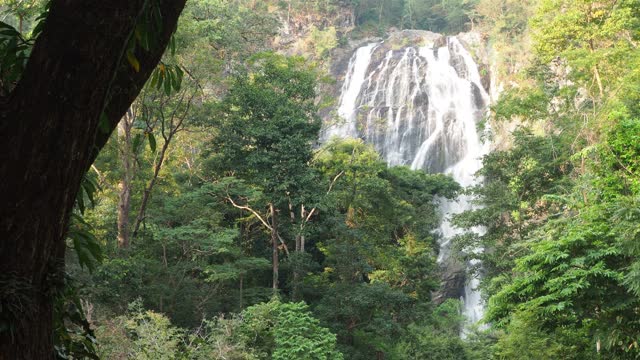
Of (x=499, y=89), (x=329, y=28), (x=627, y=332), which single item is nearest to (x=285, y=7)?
(x=329, y=28)

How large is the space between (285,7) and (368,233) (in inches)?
978

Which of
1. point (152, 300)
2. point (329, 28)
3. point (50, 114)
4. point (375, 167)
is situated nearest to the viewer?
point (50, 114)

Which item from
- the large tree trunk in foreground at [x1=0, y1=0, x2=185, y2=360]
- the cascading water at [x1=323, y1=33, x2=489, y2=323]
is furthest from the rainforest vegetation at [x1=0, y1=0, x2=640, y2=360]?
the cascading water at [x1=323, y1=33, x2=489, y2=323]

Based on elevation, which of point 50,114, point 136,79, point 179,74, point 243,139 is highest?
point 243,139

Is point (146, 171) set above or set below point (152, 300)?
above

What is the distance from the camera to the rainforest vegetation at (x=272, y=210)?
131cm

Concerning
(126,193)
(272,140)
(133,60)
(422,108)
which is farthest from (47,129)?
(422,108)

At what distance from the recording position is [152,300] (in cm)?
1289

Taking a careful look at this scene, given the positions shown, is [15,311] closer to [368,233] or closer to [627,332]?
[627,332]

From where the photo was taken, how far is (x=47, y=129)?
1.29 metres

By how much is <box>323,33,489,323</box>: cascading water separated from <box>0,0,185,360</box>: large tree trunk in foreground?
2520cm

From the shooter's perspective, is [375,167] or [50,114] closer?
[50,114]

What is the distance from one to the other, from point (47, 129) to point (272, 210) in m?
15.1

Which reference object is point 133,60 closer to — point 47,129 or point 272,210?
point 47,129
